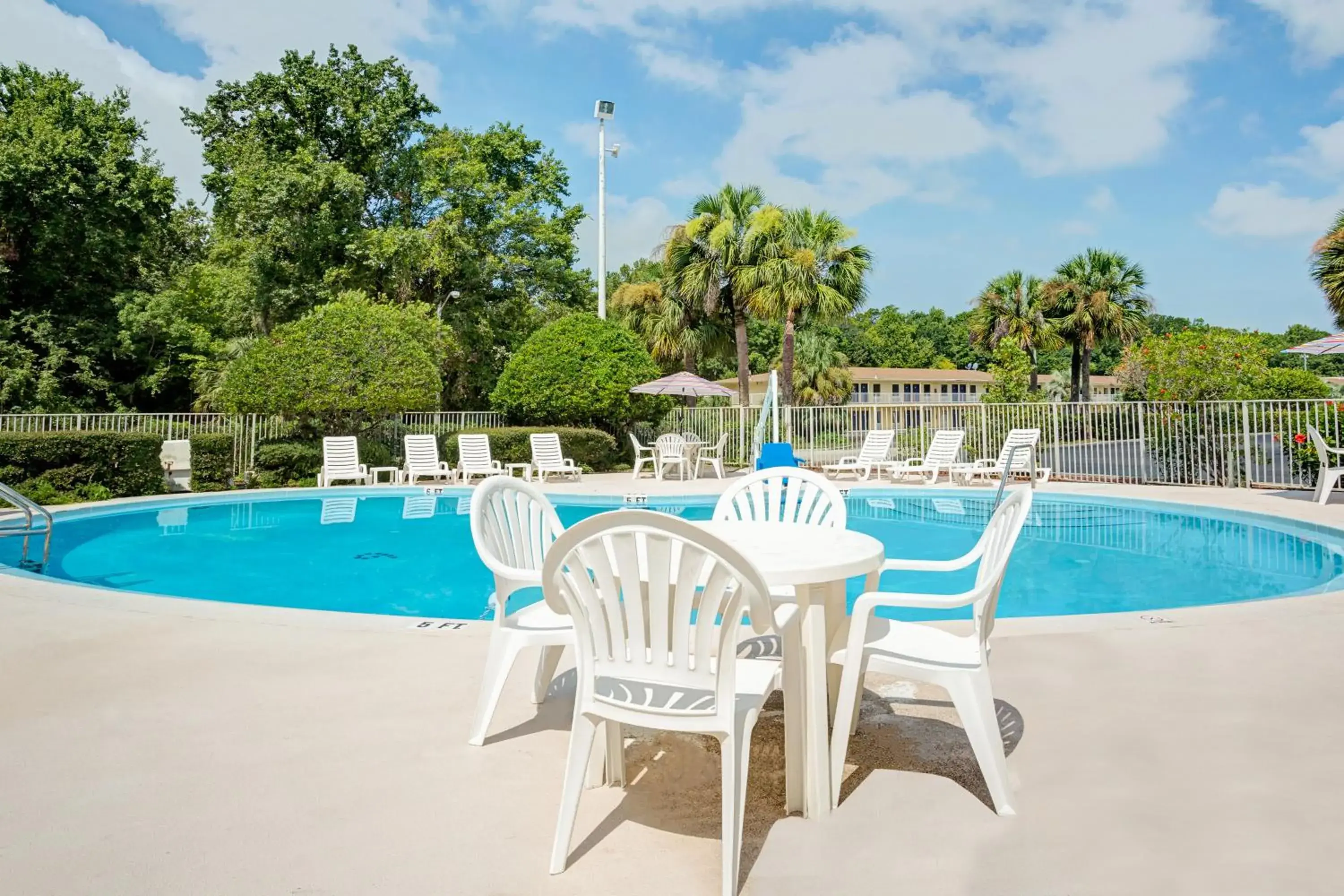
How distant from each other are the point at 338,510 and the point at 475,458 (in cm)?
392

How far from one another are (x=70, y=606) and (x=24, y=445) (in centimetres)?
854

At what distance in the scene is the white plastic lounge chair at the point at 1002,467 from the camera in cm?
1363

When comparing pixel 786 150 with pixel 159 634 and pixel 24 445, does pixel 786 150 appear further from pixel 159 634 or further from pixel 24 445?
pixel 159 634

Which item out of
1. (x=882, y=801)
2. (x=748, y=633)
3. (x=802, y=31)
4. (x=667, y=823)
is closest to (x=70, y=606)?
(x=748, y=633)

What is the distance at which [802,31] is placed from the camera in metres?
15.8

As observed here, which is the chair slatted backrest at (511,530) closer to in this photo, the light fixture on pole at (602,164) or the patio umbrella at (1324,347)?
the patio umbrella at (1324,347)

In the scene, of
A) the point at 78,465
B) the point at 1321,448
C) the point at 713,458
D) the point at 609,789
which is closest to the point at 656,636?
the point at 609,789

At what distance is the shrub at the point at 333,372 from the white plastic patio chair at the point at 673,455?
4.70 m

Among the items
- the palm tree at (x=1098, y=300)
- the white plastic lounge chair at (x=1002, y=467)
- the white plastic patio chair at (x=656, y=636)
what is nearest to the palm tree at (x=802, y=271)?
the white plastic lounge chair at (x=1002, y=467)

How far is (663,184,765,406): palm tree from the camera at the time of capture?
69.9 feet

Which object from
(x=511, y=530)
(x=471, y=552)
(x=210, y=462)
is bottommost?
(x=471, y=552)

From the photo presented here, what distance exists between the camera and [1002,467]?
1389cm

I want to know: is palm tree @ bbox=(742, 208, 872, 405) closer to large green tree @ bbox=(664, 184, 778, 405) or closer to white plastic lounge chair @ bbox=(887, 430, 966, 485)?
large green tree @ bbox=(664, 184, 778, 405)

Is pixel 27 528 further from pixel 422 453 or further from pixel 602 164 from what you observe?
pixel 602 164
